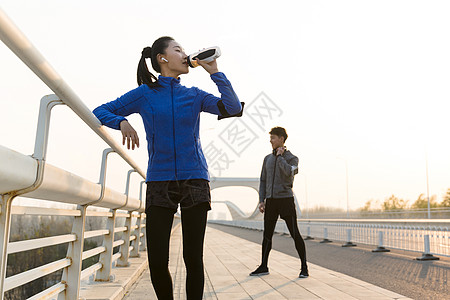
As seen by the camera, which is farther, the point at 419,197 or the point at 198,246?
the point at 419,197

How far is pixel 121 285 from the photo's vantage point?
388 centimetres

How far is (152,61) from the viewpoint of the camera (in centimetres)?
268

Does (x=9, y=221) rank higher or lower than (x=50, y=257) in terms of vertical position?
higher

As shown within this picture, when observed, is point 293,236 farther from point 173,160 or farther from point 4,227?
point 4,227

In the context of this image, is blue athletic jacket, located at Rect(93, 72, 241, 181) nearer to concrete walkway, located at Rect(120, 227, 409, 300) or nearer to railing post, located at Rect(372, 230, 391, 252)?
concrete walkway, located at Rect(120, 227, 409, 300)

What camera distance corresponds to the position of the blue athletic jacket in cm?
236

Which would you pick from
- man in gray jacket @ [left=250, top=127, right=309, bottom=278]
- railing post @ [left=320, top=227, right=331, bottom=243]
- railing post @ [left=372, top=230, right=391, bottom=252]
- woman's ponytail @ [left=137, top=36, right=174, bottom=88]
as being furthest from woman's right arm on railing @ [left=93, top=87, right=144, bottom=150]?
railing post @ [left=320, top=227, right=331, bottom=243]

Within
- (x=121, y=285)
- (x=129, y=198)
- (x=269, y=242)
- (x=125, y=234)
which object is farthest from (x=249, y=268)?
(x=121, y=285)

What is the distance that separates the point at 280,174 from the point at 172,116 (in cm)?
353

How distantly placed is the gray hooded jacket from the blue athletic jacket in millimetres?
3264

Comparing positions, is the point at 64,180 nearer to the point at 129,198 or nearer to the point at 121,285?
the point at 121,285

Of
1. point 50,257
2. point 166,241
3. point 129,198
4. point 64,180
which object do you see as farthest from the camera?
point 50,257

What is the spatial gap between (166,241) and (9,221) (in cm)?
87

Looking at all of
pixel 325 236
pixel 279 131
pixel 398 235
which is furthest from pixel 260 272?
pixel 325 236
